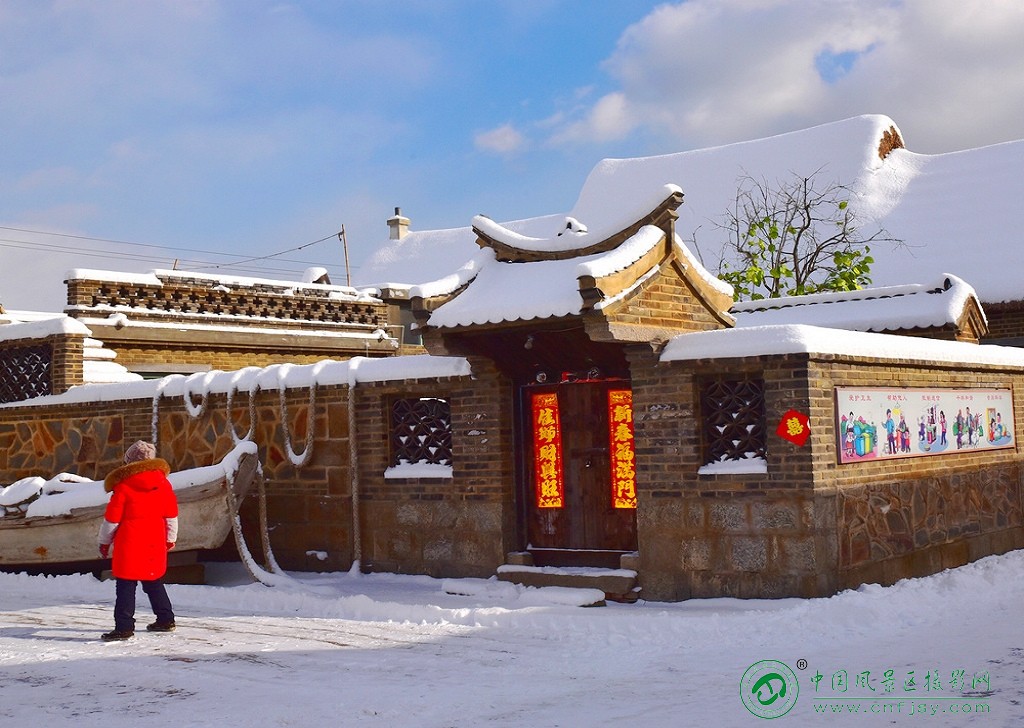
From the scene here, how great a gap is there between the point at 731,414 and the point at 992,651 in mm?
3330

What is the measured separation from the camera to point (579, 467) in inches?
468

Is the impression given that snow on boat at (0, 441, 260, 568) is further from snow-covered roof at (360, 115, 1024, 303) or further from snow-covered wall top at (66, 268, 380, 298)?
snow-covered roof at (360, 115, 1024, 303)

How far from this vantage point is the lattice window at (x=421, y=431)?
12805 millimetres

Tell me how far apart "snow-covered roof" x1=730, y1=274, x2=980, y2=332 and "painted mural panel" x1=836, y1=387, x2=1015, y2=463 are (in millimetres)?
2002

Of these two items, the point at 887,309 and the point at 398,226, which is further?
the point at 398,226

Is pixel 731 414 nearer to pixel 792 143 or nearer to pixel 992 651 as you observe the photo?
pixel 992 651

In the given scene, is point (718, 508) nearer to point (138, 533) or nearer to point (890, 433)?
point (890, 433)

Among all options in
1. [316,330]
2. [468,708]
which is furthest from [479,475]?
[316,330]

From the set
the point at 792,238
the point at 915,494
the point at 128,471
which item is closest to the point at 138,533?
the point at 128,471

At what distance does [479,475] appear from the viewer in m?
12.2

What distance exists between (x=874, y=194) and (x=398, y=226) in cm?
1981

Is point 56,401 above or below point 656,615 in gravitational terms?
above

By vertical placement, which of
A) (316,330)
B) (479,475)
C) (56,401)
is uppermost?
(316,330)

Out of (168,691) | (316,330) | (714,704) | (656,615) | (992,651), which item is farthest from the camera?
(316,330)
